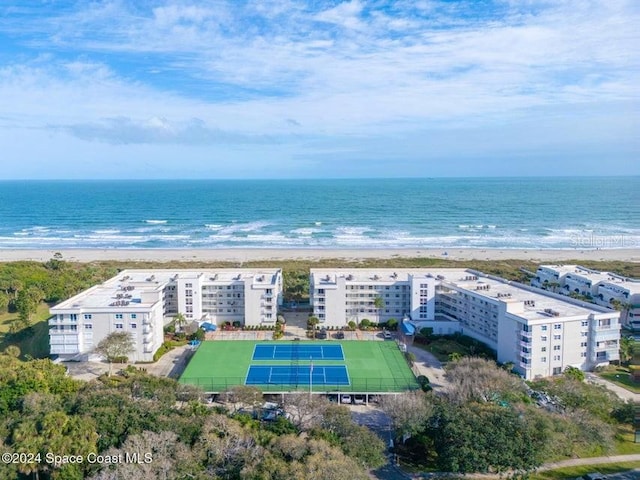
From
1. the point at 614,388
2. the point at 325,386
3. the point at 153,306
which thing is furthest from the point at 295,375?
the point at 614,388

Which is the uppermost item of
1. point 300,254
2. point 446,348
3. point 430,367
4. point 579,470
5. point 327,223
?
point 327,223

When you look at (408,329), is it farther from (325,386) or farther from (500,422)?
(500,422)

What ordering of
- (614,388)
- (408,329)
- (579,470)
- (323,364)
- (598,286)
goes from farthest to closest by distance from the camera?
(598,286) < (408,329) < (323,364) < (614,388) < (579,470)

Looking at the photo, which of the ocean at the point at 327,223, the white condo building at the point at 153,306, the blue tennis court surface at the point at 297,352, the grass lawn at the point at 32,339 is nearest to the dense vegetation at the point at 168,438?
the white condo building at the point at 153,306

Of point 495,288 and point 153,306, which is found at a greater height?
point 495,288

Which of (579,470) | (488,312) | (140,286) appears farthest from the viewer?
(140,286)

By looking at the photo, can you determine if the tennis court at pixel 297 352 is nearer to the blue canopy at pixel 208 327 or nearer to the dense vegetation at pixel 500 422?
the blue canopy at pixel 208 327
